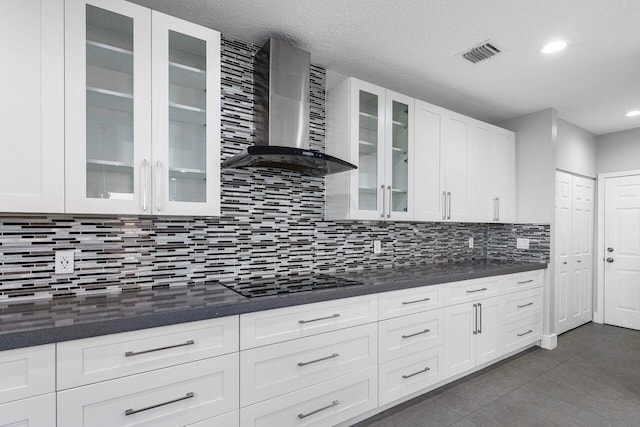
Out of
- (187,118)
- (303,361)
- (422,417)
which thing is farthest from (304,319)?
(187,118)

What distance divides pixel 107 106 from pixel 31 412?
1.33 m

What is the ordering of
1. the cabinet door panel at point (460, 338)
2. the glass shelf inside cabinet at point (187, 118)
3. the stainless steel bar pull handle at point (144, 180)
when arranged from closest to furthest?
the stainless steel bar pull handle at point (144, 180) < the glass shelf inside cabinet at point (187, 118) < the cabinet door panel at point (460, 338)

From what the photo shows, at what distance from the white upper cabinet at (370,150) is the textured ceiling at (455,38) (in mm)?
292

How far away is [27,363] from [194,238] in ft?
3.31

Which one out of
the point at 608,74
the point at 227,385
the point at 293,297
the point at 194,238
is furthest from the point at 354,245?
the point at 608,74

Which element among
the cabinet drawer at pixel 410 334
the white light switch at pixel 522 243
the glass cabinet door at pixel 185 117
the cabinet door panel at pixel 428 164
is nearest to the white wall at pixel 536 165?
the white light switch at pixel 522 243

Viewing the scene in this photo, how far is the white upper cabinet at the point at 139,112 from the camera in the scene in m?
1.54

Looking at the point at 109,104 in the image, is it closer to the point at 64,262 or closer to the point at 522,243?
the point at 64,262

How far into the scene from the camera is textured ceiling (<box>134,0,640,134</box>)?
1928 mm

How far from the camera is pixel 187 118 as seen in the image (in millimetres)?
1863

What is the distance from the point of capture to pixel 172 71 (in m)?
1.81


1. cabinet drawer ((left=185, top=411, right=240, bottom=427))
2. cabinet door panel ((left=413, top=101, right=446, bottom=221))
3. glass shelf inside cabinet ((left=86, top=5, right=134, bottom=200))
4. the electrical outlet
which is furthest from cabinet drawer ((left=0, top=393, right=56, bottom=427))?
cabinet door panel ((left=413, top=101, right=446, bottom=221))

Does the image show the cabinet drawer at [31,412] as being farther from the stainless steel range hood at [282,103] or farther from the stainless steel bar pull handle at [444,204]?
the stainless steel bar pull handle at [444,204]

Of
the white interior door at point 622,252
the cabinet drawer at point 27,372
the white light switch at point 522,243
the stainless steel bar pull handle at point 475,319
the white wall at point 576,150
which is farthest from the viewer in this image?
the white interior door at point 622,252
